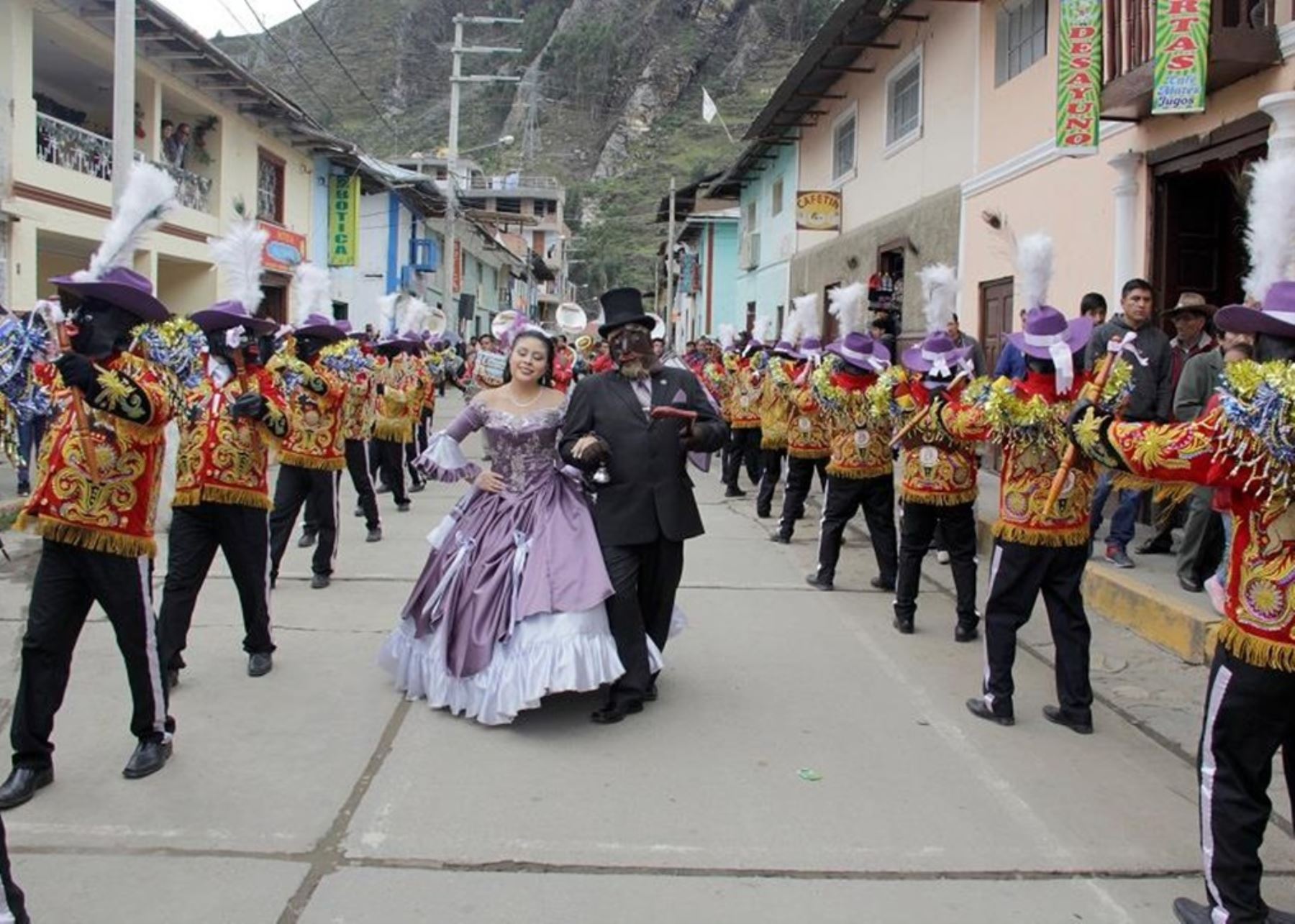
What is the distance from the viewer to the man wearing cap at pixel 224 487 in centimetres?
527

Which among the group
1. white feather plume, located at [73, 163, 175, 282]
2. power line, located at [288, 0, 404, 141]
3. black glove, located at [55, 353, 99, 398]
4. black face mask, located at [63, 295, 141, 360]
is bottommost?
black glove, located at [55, 353, 99, 398]

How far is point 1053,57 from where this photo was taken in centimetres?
1163

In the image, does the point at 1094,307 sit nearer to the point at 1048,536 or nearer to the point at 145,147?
the point at 1048,536

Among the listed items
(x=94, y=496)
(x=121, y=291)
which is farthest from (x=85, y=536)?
(x=121, y=291)

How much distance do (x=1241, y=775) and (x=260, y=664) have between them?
435 centimetres

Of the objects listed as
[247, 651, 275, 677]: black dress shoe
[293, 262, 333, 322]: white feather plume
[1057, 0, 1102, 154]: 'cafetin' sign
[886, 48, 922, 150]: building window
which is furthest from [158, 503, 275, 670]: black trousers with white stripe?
[886, 48, 922, 150]: building window

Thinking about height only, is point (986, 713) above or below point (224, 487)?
below

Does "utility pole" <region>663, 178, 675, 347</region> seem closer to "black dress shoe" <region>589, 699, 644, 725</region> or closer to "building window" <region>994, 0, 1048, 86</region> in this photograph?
"building window" <region>994, 0, 1048, 86</region>

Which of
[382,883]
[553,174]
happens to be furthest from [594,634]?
[553,174]

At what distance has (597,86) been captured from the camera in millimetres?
97625

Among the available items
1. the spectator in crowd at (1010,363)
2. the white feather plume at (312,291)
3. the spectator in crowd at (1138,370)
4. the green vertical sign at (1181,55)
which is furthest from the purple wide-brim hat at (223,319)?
the green vertical sign at (1181,55)

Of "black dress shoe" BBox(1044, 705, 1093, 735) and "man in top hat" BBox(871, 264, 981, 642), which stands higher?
"man in top hat" BBox(871, 264, 981, 642)

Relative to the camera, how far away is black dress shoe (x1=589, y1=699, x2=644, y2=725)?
198 inches

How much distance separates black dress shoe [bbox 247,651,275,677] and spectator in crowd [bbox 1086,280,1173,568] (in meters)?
5.32
